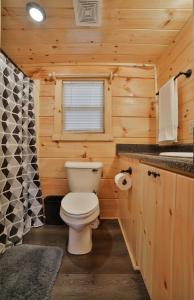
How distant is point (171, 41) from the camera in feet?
7.09

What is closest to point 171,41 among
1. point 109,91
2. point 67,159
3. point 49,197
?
point 109,91

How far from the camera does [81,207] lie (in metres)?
1.85

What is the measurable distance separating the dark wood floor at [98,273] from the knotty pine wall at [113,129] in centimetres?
64

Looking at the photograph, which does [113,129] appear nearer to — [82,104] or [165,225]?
[82,104]

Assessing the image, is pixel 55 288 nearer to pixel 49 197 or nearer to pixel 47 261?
pixel 47 261

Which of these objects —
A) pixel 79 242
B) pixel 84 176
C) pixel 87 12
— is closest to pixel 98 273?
pixel 79 242

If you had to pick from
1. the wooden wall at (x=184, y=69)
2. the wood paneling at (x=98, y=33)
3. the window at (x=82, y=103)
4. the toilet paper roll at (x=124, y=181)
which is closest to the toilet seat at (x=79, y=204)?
the toilet paper roll at (x=124, y=181)

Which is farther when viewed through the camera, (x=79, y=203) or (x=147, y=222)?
(x=79, y=203)

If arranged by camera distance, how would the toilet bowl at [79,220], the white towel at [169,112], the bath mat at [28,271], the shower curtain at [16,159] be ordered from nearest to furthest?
the bath mat at [28,271], the toilet bowl at [79,220], the shower curtain at [16,159], the white towel at [169,112]

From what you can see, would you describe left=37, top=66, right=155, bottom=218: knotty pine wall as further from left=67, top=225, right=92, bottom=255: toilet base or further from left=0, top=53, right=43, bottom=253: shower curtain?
left=67, top=225, right=92, bottom=255: toilet base

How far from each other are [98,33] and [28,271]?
219cm

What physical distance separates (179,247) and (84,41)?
2136 millimetres

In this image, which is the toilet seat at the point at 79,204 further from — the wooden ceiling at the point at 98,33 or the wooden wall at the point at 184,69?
the wooden ceiling at the point at 98,33

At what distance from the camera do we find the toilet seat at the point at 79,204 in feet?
5.35
